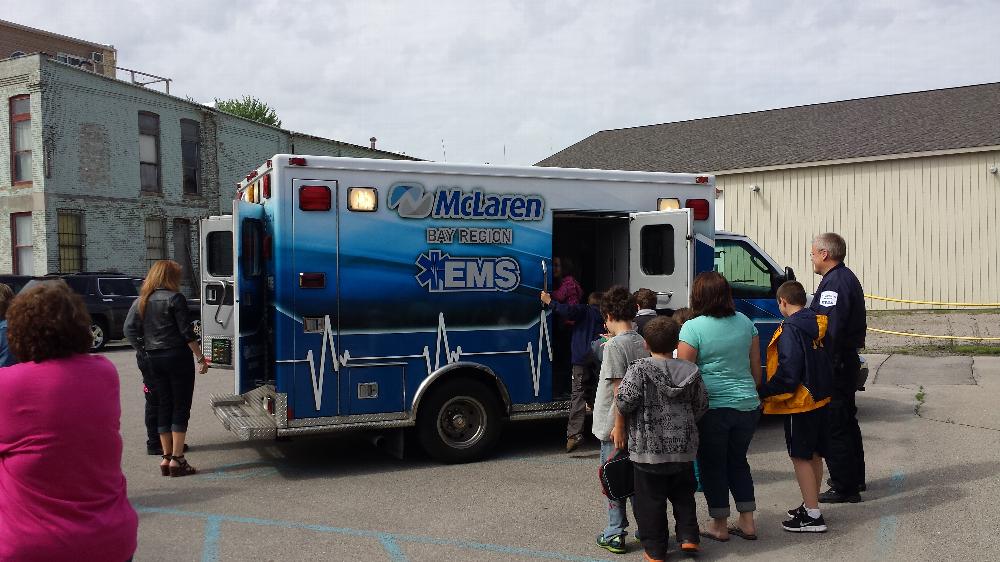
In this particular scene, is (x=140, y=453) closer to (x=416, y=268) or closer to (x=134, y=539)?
(x=416, y=268)

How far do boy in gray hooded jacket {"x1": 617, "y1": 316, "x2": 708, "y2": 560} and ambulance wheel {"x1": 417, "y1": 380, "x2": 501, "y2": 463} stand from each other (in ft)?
8.72

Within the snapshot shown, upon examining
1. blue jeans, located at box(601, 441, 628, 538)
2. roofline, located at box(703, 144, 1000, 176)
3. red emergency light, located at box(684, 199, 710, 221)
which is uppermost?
roofline, located at box(703, 144, 1000, 176)

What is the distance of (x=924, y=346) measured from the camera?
1536cm

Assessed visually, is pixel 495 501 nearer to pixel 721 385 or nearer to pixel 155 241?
pixel 721 385

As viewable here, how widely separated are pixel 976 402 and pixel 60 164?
22820 millimetres

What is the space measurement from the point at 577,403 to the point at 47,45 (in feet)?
147

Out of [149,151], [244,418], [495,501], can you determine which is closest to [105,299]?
[149,151]

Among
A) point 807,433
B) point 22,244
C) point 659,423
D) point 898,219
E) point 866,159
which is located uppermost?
point 866,159

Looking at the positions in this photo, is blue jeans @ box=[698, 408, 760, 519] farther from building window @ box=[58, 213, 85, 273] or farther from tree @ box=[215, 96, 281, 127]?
tree @ box=[215, 96, 281, 127]

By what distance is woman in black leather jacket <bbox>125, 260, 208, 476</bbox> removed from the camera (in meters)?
7.12

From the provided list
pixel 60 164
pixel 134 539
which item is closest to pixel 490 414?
pixel 134 539

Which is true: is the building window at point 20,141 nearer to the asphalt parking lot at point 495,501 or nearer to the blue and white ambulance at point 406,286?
the asphalt parking lot at point 495,501

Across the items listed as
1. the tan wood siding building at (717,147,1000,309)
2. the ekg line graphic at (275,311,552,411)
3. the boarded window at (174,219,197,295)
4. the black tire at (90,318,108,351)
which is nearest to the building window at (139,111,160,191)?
the boarded window at (174,219,197,295)

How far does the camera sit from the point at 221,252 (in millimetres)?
8117
